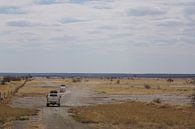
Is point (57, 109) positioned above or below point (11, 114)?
below

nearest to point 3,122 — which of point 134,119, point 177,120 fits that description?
point 134,119

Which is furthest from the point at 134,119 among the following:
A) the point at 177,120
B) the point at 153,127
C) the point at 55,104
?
the point at 55,104

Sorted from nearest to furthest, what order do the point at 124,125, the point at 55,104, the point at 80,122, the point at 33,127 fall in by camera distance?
the point at 33,127 → the point at 124,125 → the point at 80,122 → the point at 55,104

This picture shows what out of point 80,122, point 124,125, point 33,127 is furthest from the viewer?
point 80,122

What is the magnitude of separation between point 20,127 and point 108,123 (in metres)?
6.64

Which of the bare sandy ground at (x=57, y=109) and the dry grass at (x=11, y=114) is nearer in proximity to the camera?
the bare sandy ground at (x=57, y=109)

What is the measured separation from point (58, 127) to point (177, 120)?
1031 centimetres

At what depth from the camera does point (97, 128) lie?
105 feet

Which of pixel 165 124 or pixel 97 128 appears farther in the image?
pixel 165 124

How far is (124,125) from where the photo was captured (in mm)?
34094

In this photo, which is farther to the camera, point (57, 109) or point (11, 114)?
point (57, 109)

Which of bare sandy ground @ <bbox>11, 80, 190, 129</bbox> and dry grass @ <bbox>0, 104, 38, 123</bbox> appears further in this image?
dry grass @ <bbox>0, 104, 38, 123</bbox>

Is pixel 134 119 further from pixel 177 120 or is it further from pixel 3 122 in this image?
pixel 3 122

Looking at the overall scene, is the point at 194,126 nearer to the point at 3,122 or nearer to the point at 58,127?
the point at 58,127
